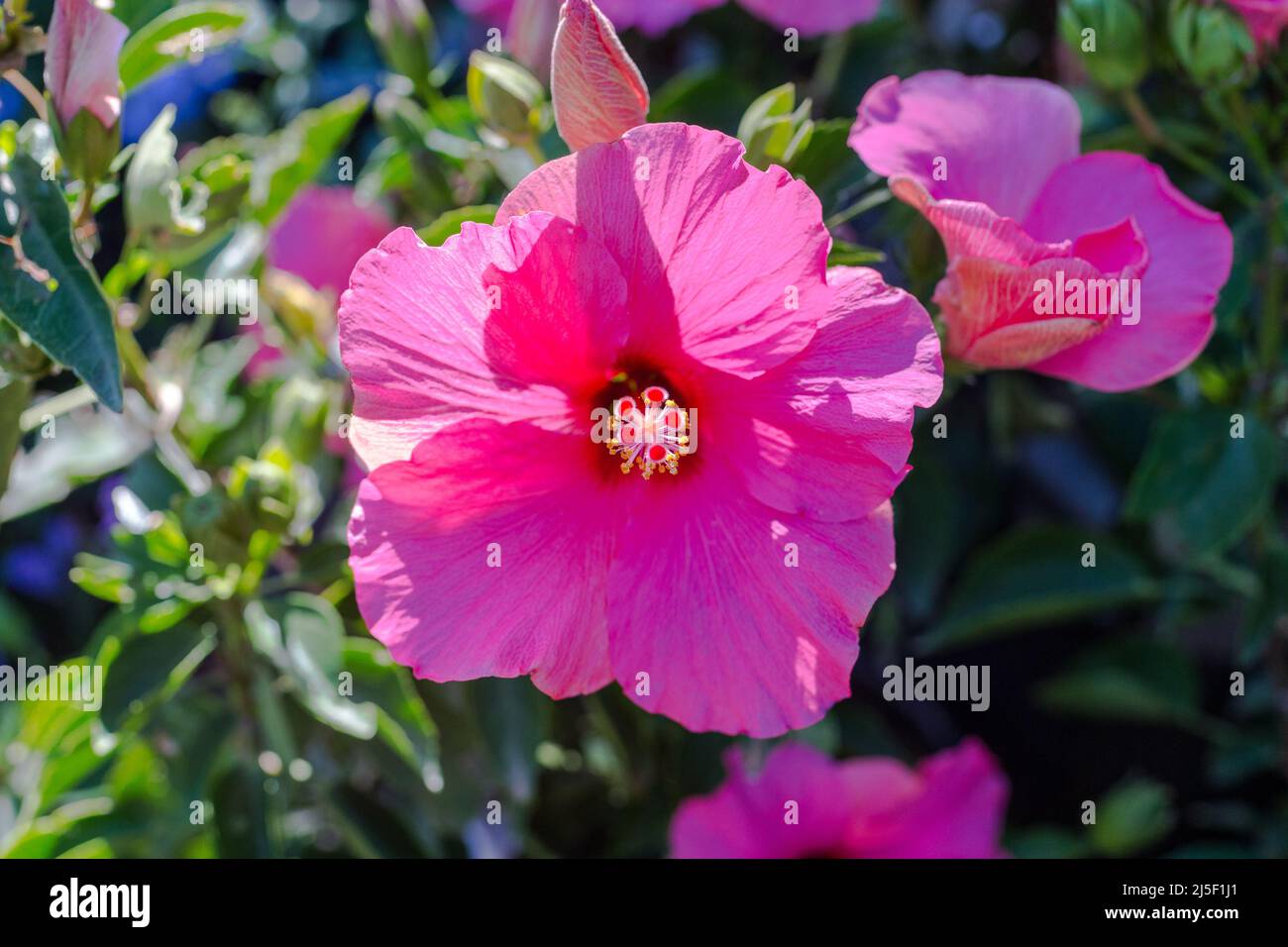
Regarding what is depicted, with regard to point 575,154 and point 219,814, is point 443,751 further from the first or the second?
point 575,154

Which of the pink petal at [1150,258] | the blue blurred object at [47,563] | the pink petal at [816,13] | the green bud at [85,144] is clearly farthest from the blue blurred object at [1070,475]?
the blue blurred object at [47,563]

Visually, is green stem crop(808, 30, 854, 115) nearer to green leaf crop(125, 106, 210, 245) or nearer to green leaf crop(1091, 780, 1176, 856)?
green leaf crop(125, 106, 210, 245)

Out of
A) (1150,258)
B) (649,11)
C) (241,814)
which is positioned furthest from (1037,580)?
(241,814)

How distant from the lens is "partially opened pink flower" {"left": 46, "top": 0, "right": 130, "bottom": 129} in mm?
913

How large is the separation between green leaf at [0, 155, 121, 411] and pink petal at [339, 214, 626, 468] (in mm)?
215

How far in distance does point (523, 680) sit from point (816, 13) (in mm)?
877

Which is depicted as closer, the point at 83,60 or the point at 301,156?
the point at 83,60

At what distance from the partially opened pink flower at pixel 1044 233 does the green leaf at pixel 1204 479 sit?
410 millimetres

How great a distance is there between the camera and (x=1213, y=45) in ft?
3.71

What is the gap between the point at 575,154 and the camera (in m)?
0.83

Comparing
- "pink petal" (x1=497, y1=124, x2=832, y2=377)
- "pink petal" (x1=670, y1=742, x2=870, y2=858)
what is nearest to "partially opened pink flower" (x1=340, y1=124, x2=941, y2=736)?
"pink petal" (x1=497, y1=124, x2=832, y2=377)

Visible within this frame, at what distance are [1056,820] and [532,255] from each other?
5.21 feet

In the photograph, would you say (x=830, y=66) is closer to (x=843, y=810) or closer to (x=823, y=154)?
(x=823, y=154)

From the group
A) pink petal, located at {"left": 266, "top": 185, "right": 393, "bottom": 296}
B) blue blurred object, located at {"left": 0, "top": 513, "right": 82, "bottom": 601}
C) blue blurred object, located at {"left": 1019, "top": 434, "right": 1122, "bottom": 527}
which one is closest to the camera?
pink petal, located at {"left": 266, "top": 185, "right": 393, "bottom": 296}
